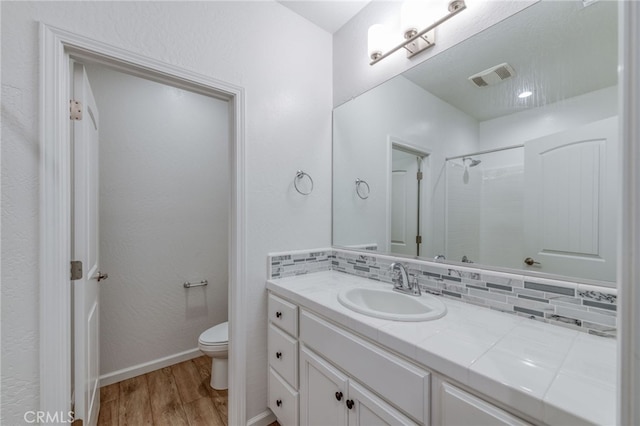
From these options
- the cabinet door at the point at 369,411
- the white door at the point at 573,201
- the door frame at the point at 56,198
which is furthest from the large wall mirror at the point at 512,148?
the door frame at the point at 56,198

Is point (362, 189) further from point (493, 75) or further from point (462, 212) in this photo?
point (493, 75)

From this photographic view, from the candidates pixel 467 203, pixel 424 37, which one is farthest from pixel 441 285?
pixel 424 37

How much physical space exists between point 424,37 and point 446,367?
149 centimetres

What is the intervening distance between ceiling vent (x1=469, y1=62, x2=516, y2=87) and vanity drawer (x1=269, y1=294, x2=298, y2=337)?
1385 mm

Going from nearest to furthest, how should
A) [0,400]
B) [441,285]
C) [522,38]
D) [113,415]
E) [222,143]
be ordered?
[0,400] < [522,38] < [441,285] < [113,415] < [222,143]

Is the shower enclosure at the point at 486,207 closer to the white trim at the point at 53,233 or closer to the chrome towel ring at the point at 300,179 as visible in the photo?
the chrome towel ring at the point at 300,179

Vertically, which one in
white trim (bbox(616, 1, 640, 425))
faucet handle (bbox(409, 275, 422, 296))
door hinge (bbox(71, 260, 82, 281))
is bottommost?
faucet handle (bbox(409, 275, 422, 296))

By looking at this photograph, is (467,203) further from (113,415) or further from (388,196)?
(113,415)

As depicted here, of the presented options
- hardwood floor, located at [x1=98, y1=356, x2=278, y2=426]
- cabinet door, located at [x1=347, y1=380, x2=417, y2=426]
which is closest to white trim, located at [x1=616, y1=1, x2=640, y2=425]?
cabinet door, located at [x1=347, y1=380, x2=417, y2=426]

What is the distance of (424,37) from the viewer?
4.43 ft

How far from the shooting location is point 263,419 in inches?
60.6

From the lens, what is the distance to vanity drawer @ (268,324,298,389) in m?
1.31

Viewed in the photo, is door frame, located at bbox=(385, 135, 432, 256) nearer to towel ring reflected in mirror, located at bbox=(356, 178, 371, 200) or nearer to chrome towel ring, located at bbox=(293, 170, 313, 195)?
towel ring reflected in mirror, located at bbox=(356, 178, 371, 200)

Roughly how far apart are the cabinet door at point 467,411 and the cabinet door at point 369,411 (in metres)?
0.14
